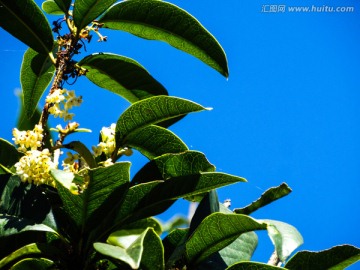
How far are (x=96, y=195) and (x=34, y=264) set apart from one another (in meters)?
0.20

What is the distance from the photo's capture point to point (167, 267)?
137cm

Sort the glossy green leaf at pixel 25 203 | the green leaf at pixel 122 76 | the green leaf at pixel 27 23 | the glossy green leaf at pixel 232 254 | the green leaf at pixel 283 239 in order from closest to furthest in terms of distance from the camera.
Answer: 1. the green leaf at pixel 283 239
2. the glossy green leaf at pixel 25 203
3. the glossy green leaf at pixel 232 254
4. the green leaf at pixel 27 23
5. the green leaf at pixel 122 76

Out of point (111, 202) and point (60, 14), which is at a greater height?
point (60, 14)

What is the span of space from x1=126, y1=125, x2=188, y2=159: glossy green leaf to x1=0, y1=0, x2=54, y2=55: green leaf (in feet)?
1.31

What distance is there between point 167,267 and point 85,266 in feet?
0.64

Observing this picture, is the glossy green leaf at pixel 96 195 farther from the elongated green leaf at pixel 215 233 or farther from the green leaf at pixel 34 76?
the green leaf at pixel 34 76

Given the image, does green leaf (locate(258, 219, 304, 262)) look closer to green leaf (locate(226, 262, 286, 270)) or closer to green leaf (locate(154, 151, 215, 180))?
green leaf (locate(226, 262, 286, 270))

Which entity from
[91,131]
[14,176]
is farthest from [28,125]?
[14,176]

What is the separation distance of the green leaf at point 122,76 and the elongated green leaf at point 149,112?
306mm

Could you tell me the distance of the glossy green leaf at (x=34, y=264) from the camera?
4.03 ft

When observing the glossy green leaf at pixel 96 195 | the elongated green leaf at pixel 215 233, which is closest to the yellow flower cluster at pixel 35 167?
the glossy green leaf at pixel 96 195

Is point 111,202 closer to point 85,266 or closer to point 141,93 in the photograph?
point 85,266

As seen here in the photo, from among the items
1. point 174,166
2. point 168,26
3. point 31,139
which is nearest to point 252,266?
point 174,166

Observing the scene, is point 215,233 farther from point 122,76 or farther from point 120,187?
point 122,76
